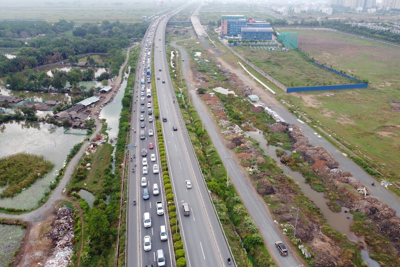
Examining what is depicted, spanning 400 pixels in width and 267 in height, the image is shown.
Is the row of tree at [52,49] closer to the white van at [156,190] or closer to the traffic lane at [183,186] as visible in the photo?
the traffic lane at [183,186]

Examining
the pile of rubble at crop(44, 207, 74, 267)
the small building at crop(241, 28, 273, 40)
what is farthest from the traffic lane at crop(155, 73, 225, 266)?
the small building at crop(241, 28, 273, 40)

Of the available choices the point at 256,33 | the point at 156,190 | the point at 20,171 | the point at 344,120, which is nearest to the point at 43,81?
the point at 20,171


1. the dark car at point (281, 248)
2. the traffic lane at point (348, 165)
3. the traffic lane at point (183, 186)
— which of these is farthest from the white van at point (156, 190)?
the traffic lane at point (348, 165)

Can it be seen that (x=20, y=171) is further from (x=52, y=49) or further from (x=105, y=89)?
(x=52, y=49)

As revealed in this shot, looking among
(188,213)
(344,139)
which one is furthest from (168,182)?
(344,139)

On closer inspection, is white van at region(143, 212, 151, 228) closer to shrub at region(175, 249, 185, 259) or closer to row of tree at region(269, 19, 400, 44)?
shrub at region(175, 249, 185, 259)

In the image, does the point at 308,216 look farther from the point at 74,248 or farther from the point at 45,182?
the point at 45,182
